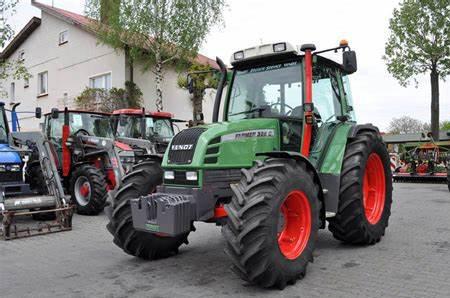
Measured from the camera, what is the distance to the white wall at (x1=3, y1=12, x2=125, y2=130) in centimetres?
2159

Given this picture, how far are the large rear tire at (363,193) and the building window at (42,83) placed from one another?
73.8 feet

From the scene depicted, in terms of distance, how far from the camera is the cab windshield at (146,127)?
11.6 meters

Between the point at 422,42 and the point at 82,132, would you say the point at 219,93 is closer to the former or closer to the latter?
the point at 82,132

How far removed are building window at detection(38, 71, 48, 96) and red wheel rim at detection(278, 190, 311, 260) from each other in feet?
76.7

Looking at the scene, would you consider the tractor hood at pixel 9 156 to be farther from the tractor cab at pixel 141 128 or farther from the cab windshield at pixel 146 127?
the cab windshield at pixel 146 127

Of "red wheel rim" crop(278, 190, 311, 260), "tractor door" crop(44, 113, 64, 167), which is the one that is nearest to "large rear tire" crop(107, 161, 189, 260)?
"red wheel rim" crop(278, 190, 311, 260)

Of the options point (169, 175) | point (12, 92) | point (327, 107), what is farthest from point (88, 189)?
point (12, 92)

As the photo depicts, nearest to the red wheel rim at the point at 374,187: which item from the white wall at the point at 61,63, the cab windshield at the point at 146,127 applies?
the cab windshield at the point at 146,127

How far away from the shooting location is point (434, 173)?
1603 centimetres

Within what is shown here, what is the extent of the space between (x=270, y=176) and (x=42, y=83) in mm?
24354

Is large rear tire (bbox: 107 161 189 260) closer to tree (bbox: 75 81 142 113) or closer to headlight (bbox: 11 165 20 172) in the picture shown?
headlight (bbox: 11 165 20 172)

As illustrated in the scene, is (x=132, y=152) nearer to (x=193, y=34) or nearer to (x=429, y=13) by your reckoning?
(x=193, y=34)

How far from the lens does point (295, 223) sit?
4945 millimetres

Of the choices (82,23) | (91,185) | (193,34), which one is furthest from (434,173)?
(82,23)
